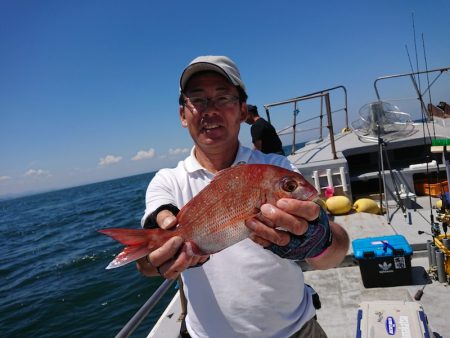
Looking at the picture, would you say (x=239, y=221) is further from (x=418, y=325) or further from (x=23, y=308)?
(x=23, y=308)

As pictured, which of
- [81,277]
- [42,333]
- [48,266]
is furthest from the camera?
[48,266]

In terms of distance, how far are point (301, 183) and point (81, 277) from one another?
13571 mm

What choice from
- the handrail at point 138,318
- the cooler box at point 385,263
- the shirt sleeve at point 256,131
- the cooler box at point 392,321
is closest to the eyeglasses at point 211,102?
the handrail at point 138,318

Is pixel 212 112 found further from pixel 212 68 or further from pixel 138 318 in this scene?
pixel 138 318

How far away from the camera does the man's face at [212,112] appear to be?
6.81ft

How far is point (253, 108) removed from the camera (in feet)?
21.9

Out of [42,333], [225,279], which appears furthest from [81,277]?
[225,279]

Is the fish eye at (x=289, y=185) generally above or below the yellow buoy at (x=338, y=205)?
above

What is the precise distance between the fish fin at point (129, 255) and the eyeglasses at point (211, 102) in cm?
97

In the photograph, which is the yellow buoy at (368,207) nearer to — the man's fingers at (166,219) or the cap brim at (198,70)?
the cap brim at (198,70)

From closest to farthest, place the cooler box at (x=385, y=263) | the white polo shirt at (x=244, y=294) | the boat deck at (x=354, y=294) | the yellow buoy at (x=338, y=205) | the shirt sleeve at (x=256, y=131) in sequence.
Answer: the white polo shirt at (x=244, y=294) → the boat deck at (x=354, y=294) → the cooler box at (x=385, y=263) → the shirt sleeve at (x=256, y=131) → the yellow buoy at (x=338, y=205)

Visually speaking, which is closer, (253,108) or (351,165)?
(253,108)

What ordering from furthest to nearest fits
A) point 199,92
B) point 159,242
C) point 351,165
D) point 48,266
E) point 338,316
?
point 48,266, point 351,165, point 338,316, point 199,92, point 159,242

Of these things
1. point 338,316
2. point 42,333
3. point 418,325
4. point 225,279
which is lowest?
point 42,333
